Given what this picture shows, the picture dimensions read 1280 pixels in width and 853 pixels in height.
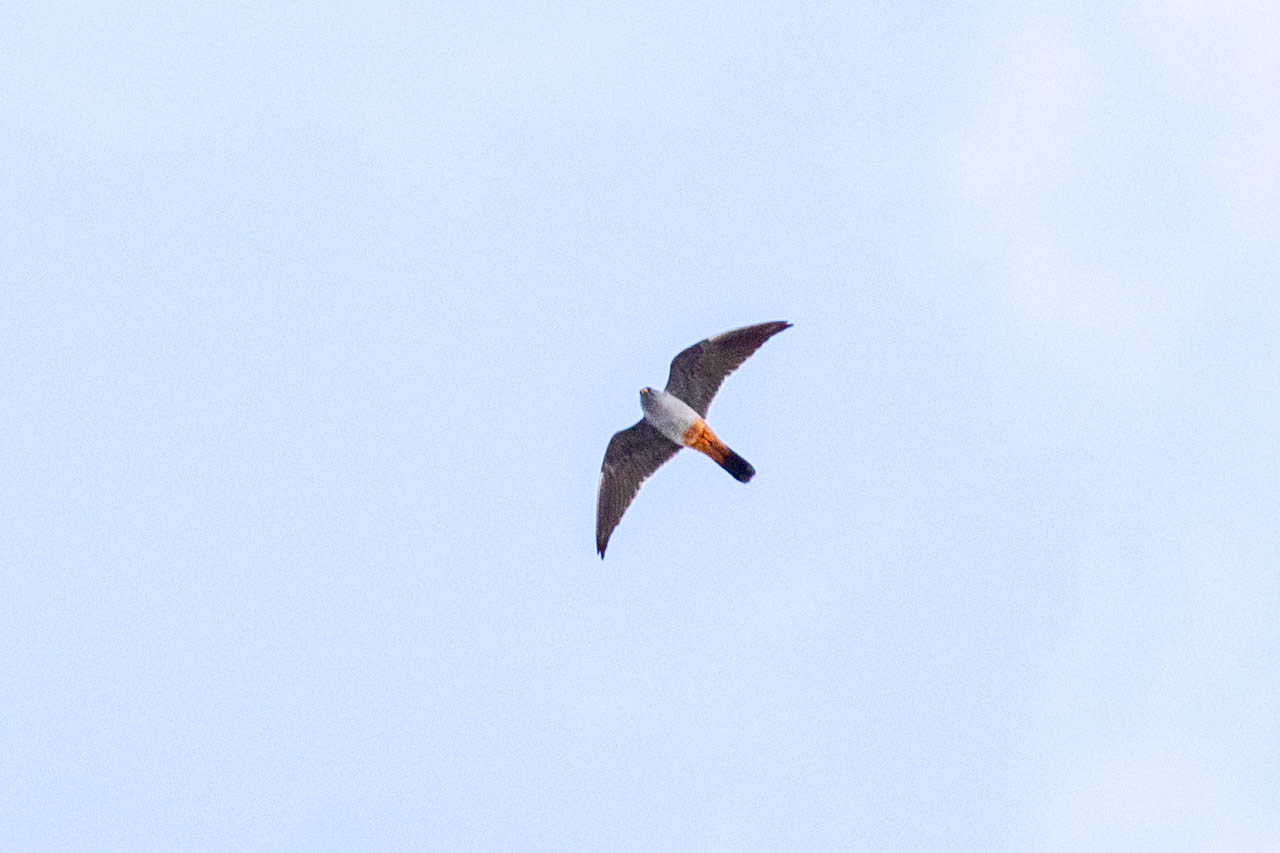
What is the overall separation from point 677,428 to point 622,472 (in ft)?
4.12

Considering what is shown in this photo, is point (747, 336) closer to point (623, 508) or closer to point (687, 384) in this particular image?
point (687, 384)

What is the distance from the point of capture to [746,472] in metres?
26.9

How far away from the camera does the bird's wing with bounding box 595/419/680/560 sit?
27.1 m

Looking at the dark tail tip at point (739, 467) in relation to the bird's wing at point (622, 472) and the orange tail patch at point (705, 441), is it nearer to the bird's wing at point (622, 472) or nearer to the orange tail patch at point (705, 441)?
the orange tail patch at point (705, 441)

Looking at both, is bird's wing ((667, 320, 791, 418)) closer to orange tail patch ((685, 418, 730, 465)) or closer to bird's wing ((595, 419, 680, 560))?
orange tail patch ((685, 418, 730, 465))

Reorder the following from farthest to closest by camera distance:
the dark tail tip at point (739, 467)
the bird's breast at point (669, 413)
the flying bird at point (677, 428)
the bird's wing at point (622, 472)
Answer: the bird's wing at point (622, 472), the dark tail tip at point (739, 467), the bird's breast at point (669, 413), the flying bird at point (677, 428)

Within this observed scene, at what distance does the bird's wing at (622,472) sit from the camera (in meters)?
27.1

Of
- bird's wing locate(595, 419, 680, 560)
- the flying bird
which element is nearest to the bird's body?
the flying bird

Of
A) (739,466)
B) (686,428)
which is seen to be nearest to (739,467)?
(739,466)

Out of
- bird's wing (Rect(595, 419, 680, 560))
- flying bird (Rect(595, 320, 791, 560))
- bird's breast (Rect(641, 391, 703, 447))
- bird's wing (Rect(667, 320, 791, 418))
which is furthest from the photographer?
bird's wing (Rect(595, 419, 680, 560))

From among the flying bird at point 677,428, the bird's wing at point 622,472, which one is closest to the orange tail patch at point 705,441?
the flying bird at point 677,428

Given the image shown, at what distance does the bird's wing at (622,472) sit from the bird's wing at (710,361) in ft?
2.73

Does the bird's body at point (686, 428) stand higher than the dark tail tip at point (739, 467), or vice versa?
the bird's body at point (686, 428)

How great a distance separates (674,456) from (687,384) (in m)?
1.15
